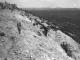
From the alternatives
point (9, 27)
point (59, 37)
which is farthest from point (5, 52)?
point (59, 37)

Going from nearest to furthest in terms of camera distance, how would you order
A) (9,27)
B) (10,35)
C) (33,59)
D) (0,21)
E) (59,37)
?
(33,59) < (10,35) < (9,27) < (0,21) < (59,37)

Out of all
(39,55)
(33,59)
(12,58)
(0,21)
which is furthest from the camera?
(0,21)

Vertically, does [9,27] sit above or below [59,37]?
above

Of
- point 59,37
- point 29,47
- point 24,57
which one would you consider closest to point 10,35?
point 29,47

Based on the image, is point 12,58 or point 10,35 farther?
point 10,35

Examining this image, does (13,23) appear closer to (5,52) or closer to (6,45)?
(6,45)

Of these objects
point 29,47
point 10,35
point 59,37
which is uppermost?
point 10,35

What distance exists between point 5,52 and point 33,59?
322 cm

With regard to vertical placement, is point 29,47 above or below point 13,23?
below

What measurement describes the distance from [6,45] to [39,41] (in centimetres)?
542

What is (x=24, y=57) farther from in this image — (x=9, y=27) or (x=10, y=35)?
(x=9, y=27)

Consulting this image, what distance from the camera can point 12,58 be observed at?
45.4 feet

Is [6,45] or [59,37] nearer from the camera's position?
[6,45]

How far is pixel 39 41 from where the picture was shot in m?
19.2
